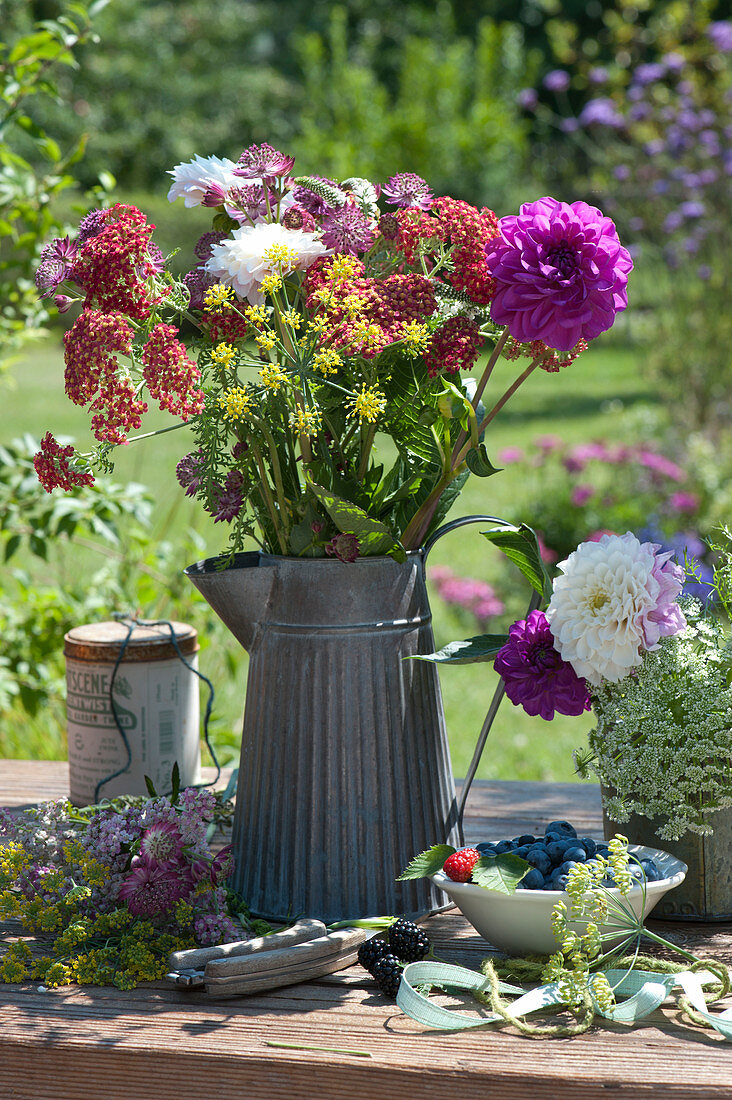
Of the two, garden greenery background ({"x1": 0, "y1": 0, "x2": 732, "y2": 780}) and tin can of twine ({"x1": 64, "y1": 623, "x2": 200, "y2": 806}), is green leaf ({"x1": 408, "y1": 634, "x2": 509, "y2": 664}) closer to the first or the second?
garden greenery background ({"x1": 0, "y1": 0, "x2": 732, "y2": 780})

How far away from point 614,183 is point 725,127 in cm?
110

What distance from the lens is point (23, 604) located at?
9.32 feet

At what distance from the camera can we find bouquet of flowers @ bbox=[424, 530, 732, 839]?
1079 mm

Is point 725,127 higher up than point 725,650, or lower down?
higher up

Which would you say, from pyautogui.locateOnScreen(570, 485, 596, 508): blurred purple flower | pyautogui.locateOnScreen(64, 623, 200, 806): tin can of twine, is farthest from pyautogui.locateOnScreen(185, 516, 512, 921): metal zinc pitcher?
pyautogui.locateOnScreen(570, 485, 596, 508): blurred purple flower

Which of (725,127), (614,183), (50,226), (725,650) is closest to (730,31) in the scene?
(725,127)

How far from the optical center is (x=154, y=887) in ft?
3.54

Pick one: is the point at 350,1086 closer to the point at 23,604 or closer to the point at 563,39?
the point at 23,604

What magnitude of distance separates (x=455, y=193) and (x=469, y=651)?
10.3 m

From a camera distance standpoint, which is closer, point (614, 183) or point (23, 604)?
point (23, 604)

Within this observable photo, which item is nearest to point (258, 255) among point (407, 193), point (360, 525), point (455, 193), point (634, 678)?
point (407, 193)

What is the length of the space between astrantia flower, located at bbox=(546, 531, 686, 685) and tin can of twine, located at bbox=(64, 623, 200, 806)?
1.85ft

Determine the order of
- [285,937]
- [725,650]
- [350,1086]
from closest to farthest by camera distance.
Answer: [350,1086] → [285,937] → [725,650]

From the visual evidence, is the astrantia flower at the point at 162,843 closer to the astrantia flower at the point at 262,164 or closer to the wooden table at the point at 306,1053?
the wooden table at the point at 306,1053
